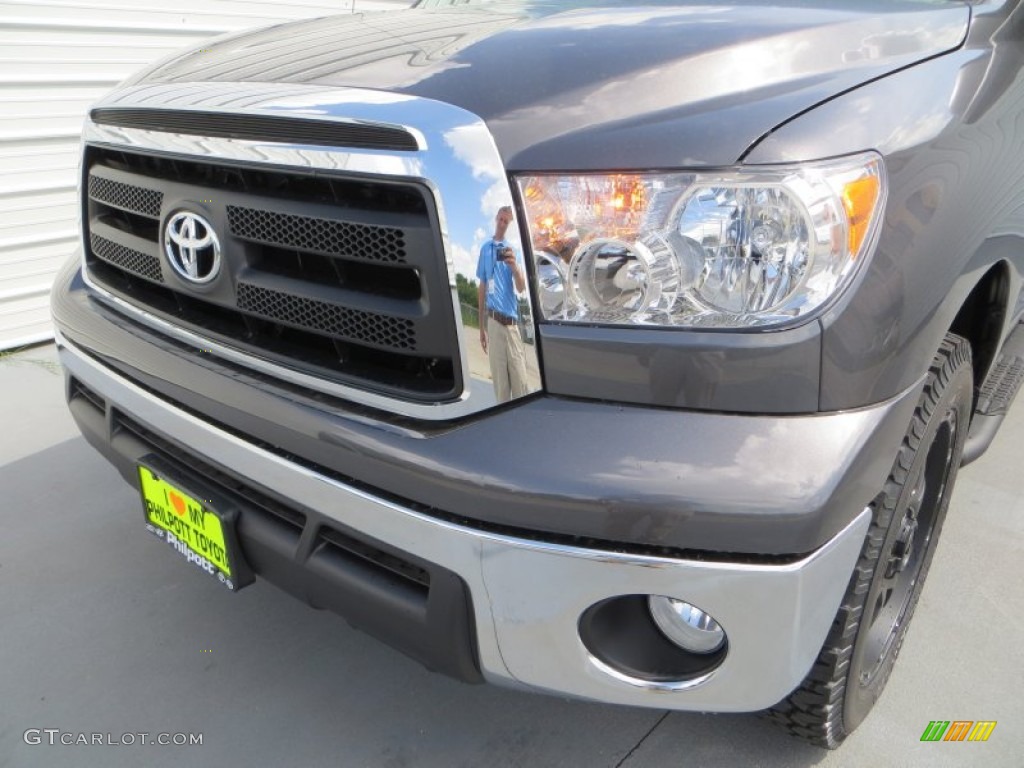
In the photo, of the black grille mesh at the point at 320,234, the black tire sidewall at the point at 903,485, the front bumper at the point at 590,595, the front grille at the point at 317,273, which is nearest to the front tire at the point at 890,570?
the black tire sidewall at the point at 903,485

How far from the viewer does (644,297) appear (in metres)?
1.35

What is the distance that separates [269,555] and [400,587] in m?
0.33

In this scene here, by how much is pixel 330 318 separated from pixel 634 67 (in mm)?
702

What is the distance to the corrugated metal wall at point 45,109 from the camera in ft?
15.1

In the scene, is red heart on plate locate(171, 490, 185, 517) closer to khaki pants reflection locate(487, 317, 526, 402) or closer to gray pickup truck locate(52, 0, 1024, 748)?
gray pickup truck locate(52, 0, 1024, 748)

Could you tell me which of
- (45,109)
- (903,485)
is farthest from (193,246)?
(45,109)

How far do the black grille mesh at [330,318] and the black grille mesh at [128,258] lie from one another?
0.34 meters

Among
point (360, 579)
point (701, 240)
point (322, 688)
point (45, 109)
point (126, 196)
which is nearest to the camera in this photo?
point (701, 240)

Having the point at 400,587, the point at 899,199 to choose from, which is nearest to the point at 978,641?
the point at 899,199

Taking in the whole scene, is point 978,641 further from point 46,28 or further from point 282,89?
point 46,28

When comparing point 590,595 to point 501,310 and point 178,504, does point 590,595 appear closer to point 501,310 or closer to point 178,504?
point 501,310

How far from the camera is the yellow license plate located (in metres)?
1.79

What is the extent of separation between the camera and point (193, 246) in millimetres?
1725

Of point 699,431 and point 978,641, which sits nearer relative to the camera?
point 699,431
